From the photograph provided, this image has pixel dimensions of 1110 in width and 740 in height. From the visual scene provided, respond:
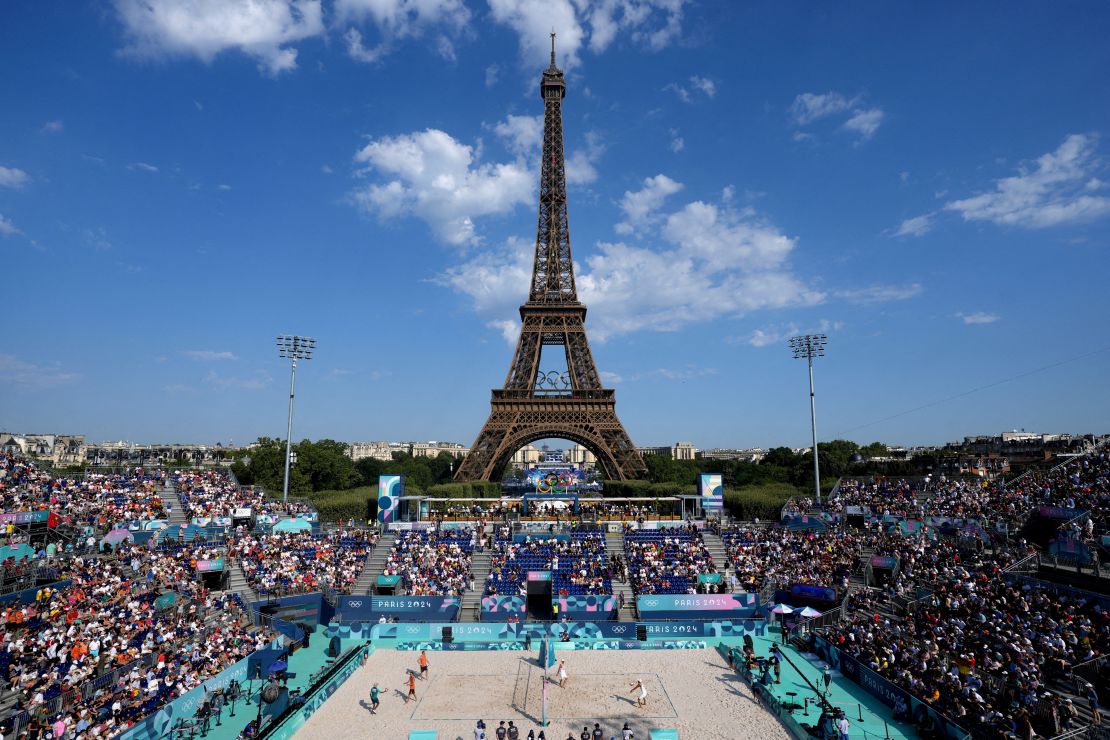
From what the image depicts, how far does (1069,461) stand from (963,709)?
2512 cm

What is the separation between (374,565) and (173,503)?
13.9 metres

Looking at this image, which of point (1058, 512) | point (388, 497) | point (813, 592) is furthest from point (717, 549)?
point (388, 497)

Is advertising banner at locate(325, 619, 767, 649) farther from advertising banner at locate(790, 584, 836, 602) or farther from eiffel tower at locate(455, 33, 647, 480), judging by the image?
eiffel tower at locate(455, 33, 647, 480)

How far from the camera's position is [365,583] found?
34.6 metres

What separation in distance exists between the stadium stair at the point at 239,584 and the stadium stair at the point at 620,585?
1808cm

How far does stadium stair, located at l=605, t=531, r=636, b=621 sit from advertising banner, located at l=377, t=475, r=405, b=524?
45.6 ft

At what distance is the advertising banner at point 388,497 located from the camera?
4088 cm

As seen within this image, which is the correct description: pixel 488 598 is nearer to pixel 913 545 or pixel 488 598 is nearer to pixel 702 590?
pixel 702 590

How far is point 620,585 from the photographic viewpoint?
34.2 metres

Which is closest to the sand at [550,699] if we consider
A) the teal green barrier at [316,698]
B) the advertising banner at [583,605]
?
the teal green barrier at [316,698]

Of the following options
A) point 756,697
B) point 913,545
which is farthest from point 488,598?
point 913,545

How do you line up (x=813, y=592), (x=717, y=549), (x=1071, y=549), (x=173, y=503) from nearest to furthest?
(x=1071, y=549), (x=813, y=592), (x=717, y=549), (x=173, y=503)

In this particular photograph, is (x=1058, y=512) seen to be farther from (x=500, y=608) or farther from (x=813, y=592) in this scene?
(x=500, y=608)

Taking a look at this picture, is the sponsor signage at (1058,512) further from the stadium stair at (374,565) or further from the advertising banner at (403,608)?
the stadium stair at (374,565)
